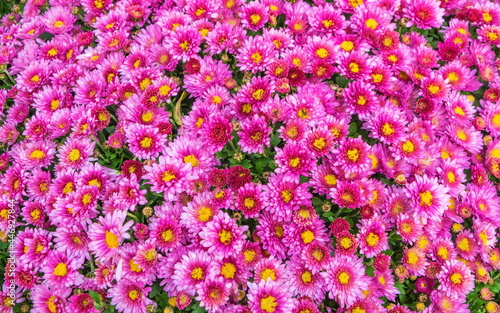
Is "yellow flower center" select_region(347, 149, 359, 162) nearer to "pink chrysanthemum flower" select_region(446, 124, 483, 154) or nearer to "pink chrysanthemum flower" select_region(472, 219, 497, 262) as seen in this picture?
"pink chrysanthemum flower" select_region(446, 124, 483, 154)

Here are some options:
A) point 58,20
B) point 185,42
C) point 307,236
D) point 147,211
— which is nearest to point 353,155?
point 307,236

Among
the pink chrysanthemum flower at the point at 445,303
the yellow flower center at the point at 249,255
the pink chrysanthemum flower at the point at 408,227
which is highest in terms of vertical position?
the pink chrysanthemum flower at the point at 408,227

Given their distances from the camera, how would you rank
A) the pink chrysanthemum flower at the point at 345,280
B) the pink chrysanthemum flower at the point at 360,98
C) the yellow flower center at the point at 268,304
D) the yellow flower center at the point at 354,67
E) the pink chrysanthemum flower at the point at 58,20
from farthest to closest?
the pink chrysanthemum flower at the point at 58,20 < the yellow flower center at the point at 354,67 < the pink chrysanthemum flower at the point at 360,98 < the pink chrysanthemum flower at the point at 345,280 < the yellow flower center at the point at 268,304

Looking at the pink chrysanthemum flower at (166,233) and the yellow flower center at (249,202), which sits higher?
the yellow flower center at (249,202)

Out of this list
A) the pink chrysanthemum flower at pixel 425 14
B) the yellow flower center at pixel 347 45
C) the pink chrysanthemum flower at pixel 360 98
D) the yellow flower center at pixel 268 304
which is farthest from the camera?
the pink chrysanthemum flower at pixel 425 14

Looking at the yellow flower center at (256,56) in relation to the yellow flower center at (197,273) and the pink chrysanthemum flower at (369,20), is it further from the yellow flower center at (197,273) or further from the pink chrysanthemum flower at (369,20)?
the yellow flower center at (197,273)

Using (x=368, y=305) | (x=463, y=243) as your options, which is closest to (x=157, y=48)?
(x=368, y=305)

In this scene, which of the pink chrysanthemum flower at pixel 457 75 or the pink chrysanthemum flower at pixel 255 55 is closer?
the pink chrysanthemum flower at pixel 255 55

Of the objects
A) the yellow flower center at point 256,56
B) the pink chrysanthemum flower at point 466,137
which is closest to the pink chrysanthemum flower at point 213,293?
the yellow flower center at point 256,56
